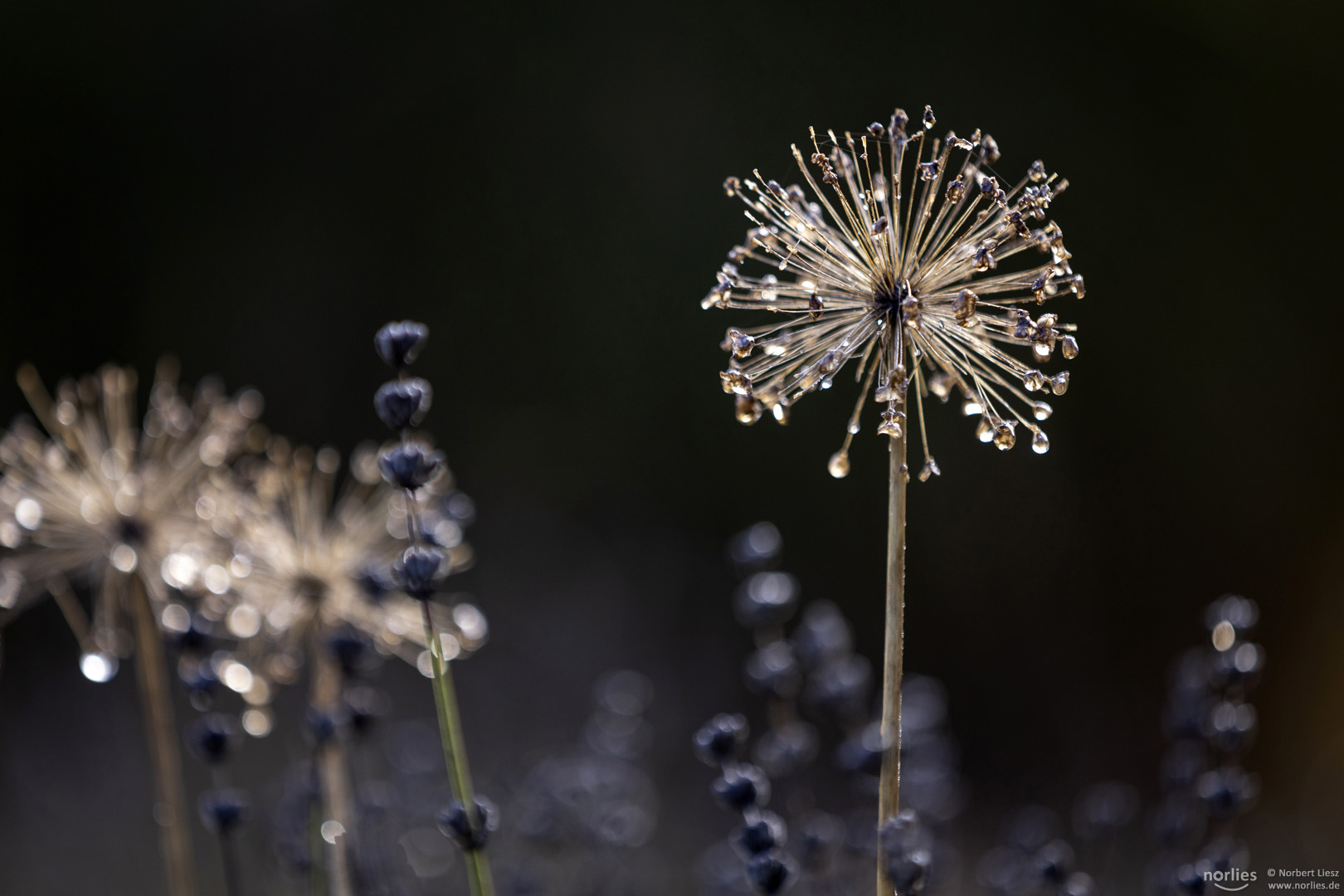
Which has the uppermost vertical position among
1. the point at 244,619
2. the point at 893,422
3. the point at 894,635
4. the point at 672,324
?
the point at 672,324

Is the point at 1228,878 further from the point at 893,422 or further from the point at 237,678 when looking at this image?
the point at 237,678

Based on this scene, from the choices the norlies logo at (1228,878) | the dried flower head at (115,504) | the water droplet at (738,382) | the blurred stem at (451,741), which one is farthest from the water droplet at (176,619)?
the norlies logo at (1228,878)

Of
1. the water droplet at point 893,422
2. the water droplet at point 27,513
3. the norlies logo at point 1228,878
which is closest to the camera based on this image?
the water droplet at point 893,422

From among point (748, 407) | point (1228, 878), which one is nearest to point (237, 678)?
point (748, 407)

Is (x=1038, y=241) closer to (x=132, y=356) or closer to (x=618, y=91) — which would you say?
(x=618, y=91)

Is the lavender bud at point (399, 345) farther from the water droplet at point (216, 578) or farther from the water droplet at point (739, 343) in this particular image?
the water droplet at point (216, 578)

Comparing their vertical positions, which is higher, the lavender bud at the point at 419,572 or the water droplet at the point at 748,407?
the water droplet at the point at 748,407

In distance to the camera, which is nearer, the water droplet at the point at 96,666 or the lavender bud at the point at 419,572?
the lavender bud at the point at 419,572
